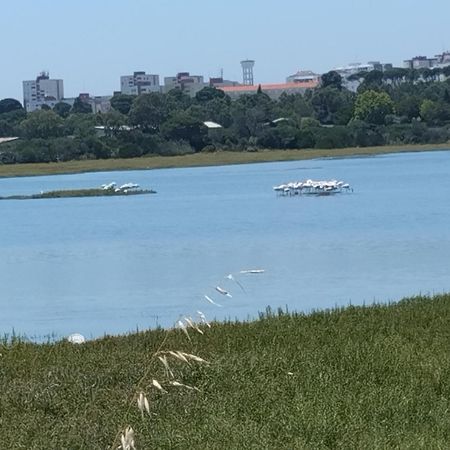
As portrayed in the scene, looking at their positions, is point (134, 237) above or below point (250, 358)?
below

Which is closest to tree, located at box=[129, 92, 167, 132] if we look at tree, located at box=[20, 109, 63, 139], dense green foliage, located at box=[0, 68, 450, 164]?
dense green foliage, located at box=[0, 68, 450, 164]

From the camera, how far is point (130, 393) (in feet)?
32.8

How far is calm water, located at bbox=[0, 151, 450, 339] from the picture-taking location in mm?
21969

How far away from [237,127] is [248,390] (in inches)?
4242

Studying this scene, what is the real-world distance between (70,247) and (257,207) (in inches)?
662

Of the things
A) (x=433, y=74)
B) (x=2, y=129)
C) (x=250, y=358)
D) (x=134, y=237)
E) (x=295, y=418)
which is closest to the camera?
(x=295, y=418)

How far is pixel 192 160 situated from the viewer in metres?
110

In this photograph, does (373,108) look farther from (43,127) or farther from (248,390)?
(248,390)

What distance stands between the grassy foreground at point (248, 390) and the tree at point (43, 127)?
10643cm

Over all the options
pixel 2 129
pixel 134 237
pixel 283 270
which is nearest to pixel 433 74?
pixel 2 129

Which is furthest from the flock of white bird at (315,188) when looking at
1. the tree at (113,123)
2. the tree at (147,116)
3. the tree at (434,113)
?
the tree at (434,113)

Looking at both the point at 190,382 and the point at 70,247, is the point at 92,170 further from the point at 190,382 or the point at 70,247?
the point at 190,382

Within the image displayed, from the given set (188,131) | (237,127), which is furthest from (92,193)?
(237,127)

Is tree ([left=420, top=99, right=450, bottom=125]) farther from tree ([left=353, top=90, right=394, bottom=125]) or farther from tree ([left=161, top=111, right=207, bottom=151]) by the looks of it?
tree ([left=161, top=111, right=207, bottom=151])
